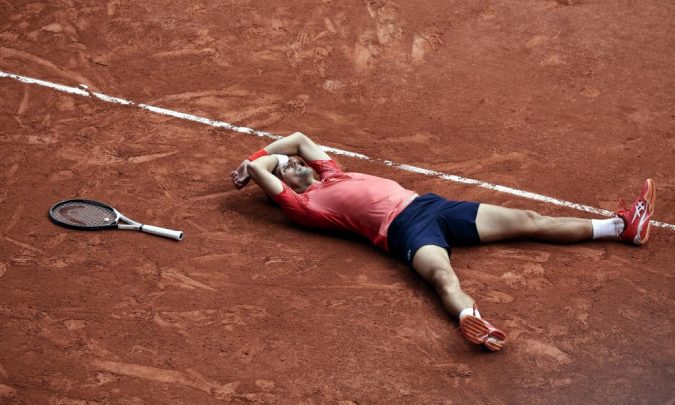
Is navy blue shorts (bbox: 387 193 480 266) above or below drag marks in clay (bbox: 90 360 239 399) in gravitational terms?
above

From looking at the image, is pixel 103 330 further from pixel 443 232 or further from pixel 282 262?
pixel 443 232

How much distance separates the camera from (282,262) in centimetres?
849

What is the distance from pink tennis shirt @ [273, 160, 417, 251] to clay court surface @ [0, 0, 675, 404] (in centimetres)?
17

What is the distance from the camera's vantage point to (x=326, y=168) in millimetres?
9141

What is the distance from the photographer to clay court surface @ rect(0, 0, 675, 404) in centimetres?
736

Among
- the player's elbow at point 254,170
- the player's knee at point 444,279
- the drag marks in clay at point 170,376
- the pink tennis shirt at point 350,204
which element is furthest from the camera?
the player's elbow at point 254,170

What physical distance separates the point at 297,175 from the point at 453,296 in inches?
79.4

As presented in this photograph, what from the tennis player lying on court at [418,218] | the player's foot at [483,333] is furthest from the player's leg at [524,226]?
the player's foot at [483,333]

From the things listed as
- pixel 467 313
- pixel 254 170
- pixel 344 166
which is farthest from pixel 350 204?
pixel 467 313

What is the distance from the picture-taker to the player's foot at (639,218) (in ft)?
28.2

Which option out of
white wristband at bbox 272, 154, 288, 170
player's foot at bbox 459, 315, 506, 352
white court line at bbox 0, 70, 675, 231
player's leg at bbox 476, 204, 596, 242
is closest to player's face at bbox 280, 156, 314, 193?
white wristband at bbox 272, 154, 288, 170

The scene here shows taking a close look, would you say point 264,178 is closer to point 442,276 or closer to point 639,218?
point 442,276

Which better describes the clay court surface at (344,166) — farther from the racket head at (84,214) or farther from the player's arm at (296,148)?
the player's arm at (296,148)

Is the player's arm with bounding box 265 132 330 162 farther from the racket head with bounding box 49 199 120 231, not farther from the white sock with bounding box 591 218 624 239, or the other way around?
the white sock with bounding box 591 218 624 239
